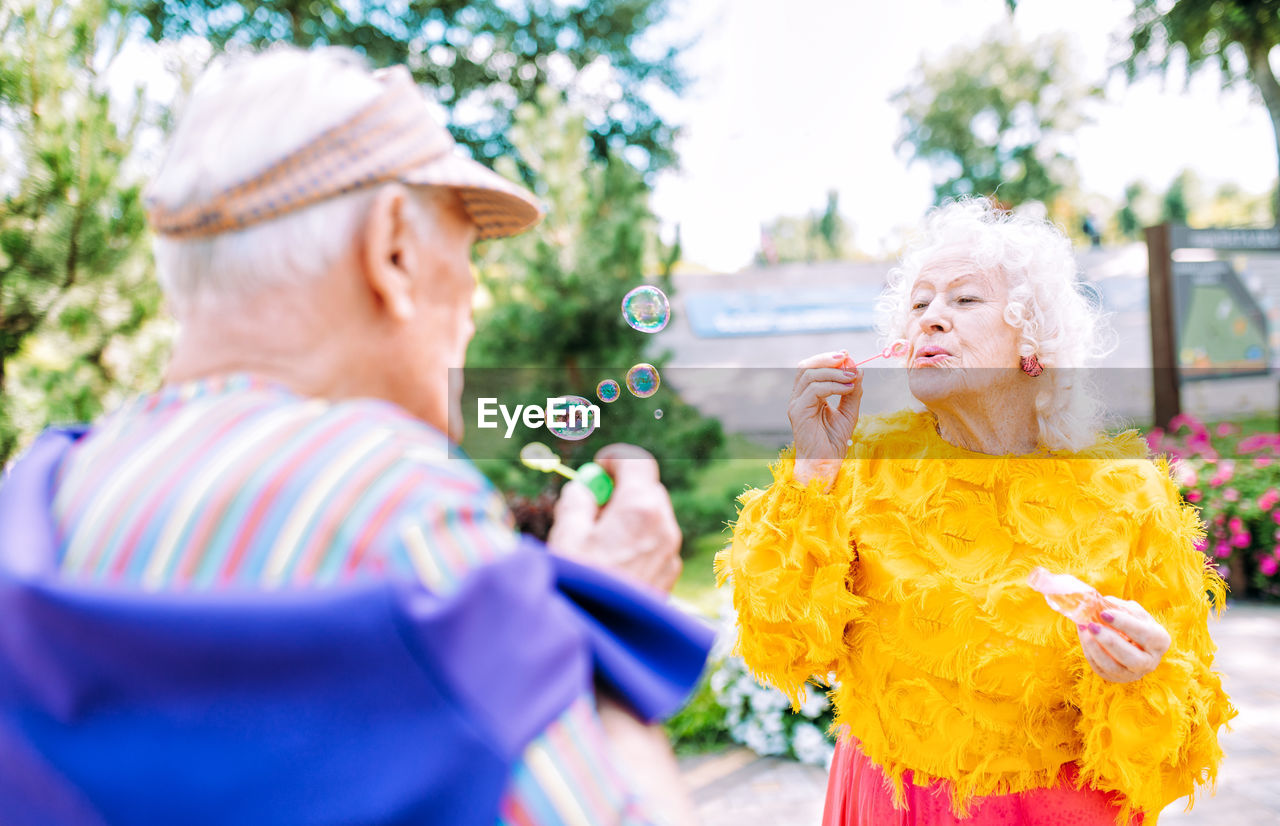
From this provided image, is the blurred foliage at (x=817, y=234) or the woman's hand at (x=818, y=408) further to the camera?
the blurred foliage at (x=817, y=234)

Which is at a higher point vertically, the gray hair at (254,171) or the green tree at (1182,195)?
the green tree at (1182,195)

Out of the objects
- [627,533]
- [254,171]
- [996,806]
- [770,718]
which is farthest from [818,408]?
[770,718]

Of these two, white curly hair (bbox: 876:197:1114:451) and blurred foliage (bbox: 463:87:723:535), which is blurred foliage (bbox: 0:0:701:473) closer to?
blurred foliage (bbox: 463:87:723:535)

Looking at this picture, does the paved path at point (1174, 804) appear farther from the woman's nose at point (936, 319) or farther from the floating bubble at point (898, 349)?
the woman's nose at point (936, 319)

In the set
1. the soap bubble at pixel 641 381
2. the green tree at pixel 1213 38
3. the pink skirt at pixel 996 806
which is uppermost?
the green tree at pixel 1213 38

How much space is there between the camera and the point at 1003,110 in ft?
119

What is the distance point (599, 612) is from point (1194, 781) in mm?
1599

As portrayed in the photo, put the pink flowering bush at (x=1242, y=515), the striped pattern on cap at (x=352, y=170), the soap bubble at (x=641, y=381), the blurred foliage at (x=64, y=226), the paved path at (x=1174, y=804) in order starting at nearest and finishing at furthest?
the striped pattern on cap at (x=352, y=170) < the soap bubble at (x=641, y=381) < the paved path at (x=1174, y=804) < the blurred foliage at (x=64, y=226) < the pink flowering bush at (x=1242, y=515)

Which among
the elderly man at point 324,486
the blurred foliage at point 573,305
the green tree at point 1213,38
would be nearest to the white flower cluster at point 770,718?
the blurred foliage at point 573,305

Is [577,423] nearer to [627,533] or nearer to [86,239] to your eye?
[627,533]

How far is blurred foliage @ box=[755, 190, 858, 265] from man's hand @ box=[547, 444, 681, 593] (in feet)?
143

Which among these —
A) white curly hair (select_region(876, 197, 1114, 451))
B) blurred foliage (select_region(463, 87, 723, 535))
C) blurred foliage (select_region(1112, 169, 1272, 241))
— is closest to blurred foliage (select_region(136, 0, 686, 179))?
blurred foliage (select_region(463, 87, 723, 535))

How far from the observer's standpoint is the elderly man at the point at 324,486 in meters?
0.63

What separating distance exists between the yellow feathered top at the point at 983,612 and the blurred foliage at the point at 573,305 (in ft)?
18.1
